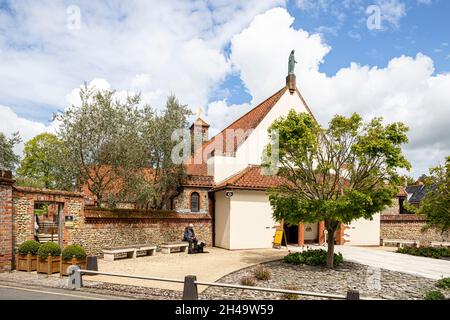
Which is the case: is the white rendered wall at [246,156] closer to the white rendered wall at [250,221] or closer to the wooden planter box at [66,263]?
the white rendered wall at [250,221]

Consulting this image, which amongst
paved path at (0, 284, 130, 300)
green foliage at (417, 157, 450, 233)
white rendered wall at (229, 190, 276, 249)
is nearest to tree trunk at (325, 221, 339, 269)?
green foliage at (417, 157, 450, 233)

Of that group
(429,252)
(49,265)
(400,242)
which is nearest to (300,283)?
(49,265)

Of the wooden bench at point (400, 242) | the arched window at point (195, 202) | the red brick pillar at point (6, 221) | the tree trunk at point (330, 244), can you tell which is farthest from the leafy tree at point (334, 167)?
the wooden bench at point (400, 242)

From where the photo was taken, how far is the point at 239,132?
26344 mm

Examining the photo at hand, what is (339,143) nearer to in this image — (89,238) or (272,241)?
(272,241)

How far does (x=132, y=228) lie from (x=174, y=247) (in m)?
2.65

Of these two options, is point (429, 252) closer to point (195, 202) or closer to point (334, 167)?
point (334, 167)

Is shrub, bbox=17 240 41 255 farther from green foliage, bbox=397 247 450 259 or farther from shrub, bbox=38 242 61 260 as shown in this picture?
green foliage, bbox=397 247 450 259

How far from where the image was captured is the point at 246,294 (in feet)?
32.6

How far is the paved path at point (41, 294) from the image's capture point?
29.6 feet

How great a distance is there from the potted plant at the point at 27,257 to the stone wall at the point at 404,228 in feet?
77.3

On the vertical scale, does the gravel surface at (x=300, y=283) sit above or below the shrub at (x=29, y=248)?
below

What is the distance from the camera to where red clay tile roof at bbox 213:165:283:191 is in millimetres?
20953
